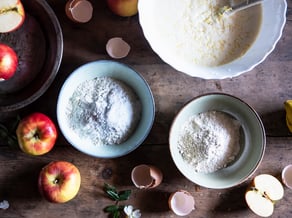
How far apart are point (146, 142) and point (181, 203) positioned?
151 millimetres

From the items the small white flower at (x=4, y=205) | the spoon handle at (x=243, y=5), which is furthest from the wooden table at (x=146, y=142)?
the spoon handle at (x=243, y=5)

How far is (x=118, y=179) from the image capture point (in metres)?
1.18

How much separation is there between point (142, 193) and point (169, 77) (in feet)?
0.85

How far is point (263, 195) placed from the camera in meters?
1.16

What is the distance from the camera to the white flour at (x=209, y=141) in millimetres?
1131

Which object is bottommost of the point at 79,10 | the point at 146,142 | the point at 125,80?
the point at 146,142

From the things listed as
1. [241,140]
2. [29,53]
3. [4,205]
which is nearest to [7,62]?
[29,53]

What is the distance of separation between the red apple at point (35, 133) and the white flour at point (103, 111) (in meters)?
0.06

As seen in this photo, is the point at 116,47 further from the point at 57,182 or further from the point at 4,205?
the point at 4,205

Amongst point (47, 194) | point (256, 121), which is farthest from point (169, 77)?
point (47, 194)

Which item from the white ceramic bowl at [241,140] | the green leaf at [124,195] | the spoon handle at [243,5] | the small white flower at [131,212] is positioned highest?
the spoon handle at [243,5]

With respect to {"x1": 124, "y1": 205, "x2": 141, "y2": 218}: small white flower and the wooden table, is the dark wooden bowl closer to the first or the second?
the wooden table

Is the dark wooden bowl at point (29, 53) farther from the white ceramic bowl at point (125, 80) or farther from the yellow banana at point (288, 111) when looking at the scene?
the yellow banana at point (288, 111)

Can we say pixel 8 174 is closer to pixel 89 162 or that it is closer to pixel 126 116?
pixel 89 162
